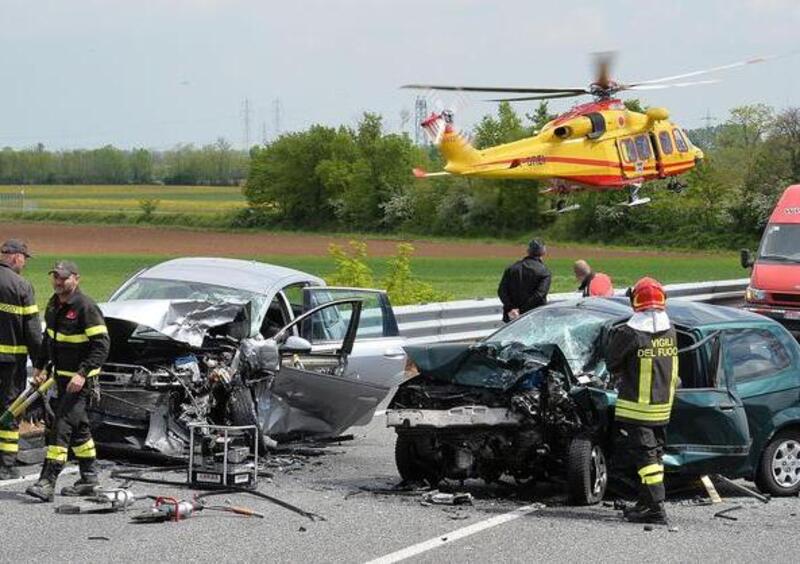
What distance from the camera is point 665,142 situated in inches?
1176

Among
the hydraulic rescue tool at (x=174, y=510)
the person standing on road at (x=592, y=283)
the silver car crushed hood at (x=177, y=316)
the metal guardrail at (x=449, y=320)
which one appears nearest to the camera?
the hydraulic rescue tool at (x=174, y=510)

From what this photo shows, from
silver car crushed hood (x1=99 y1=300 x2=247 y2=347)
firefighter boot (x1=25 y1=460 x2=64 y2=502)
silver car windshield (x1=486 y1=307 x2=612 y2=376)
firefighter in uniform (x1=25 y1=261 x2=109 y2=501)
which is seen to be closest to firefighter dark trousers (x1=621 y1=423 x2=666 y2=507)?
silver car windshield (x1=486 y1=307 x2=612 y2=376)

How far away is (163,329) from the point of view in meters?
10.9

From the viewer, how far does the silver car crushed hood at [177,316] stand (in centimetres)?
1099

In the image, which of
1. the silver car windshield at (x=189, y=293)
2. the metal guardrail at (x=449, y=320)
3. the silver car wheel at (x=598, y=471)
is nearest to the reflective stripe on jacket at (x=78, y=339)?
the silver car windshield at (x=189, y=293)

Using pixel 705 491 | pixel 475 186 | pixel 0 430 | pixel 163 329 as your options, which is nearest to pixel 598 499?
pixel 705 491

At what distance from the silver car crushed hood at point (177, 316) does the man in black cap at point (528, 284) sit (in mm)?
5860

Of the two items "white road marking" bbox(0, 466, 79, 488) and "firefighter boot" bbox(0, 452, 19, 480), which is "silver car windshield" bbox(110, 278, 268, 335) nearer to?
"white road marking" bbox(0, 466, 79, 488)

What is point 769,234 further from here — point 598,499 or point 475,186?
point 475,186

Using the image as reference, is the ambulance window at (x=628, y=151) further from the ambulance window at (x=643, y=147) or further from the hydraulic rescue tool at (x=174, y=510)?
the hydraulic rescue tool at (x=174, y=510)

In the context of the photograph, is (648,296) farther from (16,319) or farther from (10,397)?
(10,397)

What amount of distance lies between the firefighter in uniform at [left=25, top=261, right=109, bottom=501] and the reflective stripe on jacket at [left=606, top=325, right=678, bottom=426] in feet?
11.6

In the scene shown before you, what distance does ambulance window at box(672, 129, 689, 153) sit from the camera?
98.9 ft

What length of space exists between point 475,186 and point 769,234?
5881 cm
